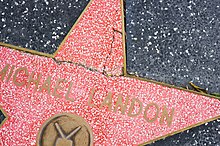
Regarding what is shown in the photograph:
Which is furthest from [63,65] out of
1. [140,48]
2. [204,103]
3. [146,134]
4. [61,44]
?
[204,103]

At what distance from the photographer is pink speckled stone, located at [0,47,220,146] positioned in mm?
1438

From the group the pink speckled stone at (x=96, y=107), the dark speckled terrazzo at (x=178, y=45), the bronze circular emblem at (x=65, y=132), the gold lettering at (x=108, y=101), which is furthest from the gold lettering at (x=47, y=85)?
the dark speckled terrazzo at (x=178, y=45)

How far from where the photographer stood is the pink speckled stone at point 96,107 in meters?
1.44

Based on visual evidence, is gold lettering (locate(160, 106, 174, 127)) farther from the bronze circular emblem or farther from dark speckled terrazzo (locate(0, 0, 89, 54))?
dark speckled terrazzo (locate(0, 0, 89, 54))

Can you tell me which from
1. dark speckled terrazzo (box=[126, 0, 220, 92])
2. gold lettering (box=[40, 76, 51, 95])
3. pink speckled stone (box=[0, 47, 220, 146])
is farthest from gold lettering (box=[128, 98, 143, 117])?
gold lettering (box=[40, 76, 51, 95])

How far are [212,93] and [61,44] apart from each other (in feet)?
2.21

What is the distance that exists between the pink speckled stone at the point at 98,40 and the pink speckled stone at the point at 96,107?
42 millimetres

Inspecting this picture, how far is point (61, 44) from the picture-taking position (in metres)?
1.48

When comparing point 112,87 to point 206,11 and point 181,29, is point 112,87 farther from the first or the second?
point 206,11

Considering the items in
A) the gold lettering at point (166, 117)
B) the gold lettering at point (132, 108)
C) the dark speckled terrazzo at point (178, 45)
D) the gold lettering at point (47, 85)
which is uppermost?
the dark speckled terrazzo at point (178, 45)

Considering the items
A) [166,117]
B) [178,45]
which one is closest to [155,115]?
[166,117]

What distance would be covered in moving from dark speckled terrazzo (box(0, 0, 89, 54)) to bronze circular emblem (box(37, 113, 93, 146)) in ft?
0.98

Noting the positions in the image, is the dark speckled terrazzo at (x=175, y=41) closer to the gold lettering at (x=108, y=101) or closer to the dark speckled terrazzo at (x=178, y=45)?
A: the dark speckled terrazzo at (x=178, y=45)

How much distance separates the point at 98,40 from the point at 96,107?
28cm
